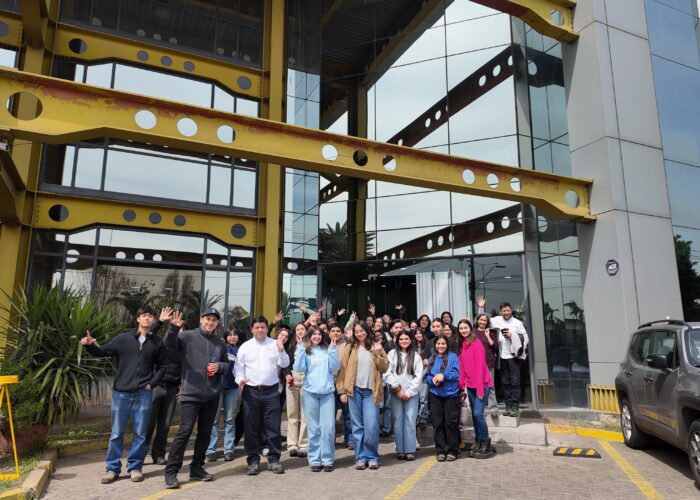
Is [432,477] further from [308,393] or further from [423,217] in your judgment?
[423,217]

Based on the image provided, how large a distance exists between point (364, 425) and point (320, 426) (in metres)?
0.57

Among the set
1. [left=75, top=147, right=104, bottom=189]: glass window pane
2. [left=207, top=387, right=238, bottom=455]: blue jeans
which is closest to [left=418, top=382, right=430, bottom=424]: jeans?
[left=207, top=387, right=238, bottom=455]: blue jeans

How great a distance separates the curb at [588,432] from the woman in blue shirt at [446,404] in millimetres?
2542

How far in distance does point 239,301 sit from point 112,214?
13.1ft

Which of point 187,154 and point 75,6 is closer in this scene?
point 75,6

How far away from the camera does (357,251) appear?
550 inches

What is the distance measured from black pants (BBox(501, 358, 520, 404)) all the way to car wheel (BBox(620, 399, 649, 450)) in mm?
1568

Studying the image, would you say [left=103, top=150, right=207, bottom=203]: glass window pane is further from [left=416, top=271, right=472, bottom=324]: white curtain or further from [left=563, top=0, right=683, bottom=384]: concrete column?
[left=563, top=0, right=683, bottom=384]: concrete column

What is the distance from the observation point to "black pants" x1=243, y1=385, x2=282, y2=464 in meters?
5.96

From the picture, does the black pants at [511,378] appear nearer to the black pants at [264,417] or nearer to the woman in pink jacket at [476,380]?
the woman in pink jacket at [476,380]

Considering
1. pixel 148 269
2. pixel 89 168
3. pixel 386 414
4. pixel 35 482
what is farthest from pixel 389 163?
pixel 89 168

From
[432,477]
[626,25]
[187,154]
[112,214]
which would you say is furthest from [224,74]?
[432,477]

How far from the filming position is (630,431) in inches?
280

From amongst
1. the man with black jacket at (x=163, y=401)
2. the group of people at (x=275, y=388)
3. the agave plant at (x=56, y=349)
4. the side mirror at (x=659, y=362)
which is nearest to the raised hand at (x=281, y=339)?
the group of people at (x=275, y=388)
